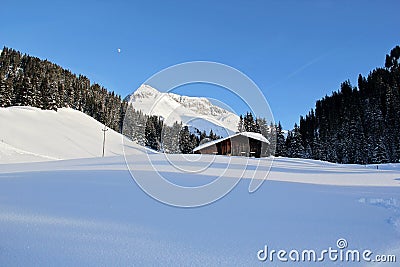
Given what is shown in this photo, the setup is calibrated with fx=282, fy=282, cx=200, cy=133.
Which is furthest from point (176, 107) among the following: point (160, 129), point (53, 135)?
point (53, 135)

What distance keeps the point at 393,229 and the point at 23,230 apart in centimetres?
514

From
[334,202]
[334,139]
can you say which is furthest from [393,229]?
[334,139]

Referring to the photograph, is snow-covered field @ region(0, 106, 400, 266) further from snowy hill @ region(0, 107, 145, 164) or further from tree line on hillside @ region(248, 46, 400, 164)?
tree line on hillside @ region(248, 46, 400, 164)

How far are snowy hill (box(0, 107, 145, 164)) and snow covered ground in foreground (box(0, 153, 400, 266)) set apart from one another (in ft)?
101

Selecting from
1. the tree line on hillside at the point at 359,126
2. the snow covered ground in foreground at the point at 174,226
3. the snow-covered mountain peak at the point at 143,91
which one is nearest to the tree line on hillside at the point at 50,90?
the snow-covered mountain peak at the point at 143,91

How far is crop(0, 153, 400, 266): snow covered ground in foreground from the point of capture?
10.4 feet

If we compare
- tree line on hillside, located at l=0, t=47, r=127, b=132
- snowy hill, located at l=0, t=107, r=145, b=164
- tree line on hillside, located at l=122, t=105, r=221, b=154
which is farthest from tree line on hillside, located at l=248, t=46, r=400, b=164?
tree line on hillside, located at l=0, t=47, r=127, b=132

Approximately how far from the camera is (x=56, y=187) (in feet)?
19.8

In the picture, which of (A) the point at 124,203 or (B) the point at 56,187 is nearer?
(A) the point at 124,203

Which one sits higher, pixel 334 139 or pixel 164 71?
A: pixel 334 139

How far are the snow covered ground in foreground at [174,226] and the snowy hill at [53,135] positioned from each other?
101 ft

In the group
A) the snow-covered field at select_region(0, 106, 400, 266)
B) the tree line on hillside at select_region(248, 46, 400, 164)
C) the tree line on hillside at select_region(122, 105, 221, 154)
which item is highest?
the tree line on hillside at select_region(248, 46, 400, 164)

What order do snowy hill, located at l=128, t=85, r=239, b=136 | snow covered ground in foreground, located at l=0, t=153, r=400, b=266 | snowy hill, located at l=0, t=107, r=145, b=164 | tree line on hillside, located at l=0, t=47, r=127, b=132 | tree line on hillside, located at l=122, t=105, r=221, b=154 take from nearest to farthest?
1. snow covered ground in foreground, located at l=0, t=153, r=400, b=266
2. snowy hill, located at l=128, t=85, r=239, b=136
3. tree line on hillside, located at l=122, t=105, r=221, b=154
4. snowy hill, located at l=0, t=107, r=145, b=164
5. tree line on hillside, located at l=0, t=47, r=127, b=132

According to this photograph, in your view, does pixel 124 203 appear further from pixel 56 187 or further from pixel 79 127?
pixel 79 127
